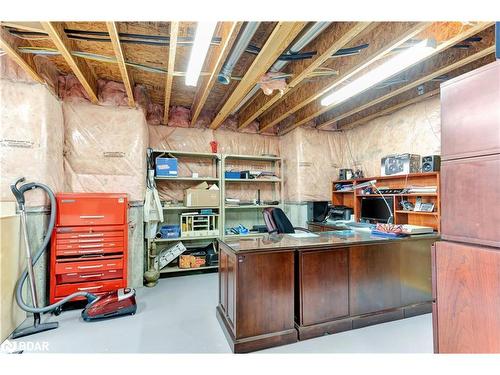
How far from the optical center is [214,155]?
441 cm

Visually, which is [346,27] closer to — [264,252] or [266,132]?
[264,252]

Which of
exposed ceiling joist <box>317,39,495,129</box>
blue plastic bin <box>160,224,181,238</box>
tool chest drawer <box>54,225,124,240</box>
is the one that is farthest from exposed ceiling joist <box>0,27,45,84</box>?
exposed ceiling joist <box>317,39,495,129</box>

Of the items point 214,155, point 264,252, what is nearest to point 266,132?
point 214,155

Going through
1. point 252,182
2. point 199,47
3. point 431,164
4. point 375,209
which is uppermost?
point 199,47

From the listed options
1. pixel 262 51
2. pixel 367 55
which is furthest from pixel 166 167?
pixel 367 55

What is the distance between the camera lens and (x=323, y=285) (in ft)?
7.75

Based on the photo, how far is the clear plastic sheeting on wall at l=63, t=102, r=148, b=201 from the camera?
328 centimetres

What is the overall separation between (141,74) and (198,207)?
220cm

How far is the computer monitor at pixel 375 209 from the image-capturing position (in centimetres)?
385

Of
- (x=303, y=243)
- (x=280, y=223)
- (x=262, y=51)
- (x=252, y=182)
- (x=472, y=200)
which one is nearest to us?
(x=472, y=200)

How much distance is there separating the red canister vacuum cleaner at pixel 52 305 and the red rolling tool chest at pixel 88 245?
0.47 feet

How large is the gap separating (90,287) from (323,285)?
108 inches

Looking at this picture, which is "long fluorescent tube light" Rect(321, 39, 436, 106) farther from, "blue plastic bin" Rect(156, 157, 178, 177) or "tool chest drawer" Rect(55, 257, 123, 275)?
"tool chest drawer" Rect(55, 257, 123, 275)

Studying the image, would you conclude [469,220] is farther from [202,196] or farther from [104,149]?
[104,149]
